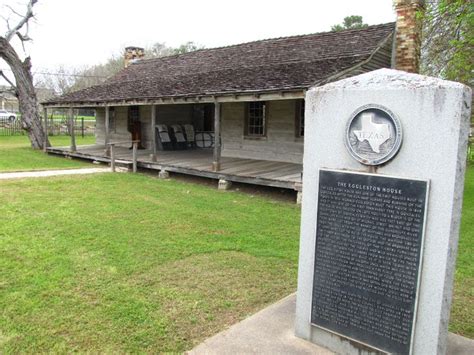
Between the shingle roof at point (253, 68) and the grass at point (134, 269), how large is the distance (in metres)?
4.01

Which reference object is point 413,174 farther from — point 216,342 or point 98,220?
point 98,220

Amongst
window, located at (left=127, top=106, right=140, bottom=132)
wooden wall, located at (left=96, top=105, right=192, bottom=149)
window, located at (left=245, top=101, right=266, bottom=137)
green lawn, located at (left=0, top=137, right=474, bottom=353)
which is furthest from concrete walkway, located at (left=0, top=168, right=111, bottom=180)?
window, located at (left=127, top=106, right=140, bottom=132)

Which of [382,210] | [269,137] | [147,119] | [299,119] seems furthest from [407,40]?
[147,119]

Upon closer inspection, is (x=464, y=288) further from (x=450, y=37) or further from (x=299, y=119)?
(x=450, y=37)

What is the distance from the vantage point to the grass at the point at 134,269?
11.5 feet

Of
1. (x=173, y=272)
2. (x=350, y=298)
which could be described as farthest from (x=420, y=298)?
(x=173, y=272)

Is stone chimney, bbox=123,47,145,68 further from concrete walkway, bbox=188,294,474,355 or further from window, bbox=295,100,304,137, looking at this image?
concrete walkway, bbox=188,294,474,355

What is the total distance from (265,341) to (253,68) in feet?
37.8

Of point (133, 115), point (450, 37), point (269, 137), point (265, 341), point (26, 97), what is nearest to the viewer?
point (265, 341)

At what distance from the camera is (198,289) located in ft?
14.4

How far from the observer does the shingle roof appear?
1092 centimetres

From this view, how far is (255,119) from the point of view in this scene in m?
14.7

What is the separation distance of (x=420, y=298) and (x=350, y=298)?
503 mm

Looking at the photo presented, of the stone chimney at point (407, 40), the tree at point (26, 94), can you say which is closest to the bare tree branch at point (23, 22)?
the tree at point (26, 94)
